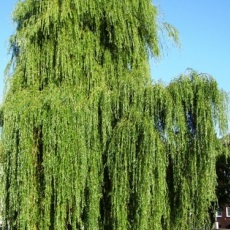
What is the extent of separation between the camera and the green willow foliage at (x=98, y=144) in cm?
858

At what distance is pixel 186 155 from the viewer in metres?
9.12

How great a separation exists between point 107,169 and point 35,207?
167cm

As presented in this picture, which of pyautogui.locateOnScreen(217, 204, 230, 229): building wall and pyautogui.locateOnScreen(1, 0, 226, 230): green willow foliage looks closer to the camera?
pyautogui.locateOnScreen(1, 0, 226, 230): green willow foliage

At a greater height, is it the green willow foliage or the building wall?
the green willow foliage

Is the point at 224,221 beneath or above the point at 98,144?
beneath

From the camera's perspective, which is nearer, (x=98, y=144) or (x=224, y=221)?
(x=98, y=144)

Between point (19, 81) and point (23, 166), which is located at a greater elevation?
point (19, 81)

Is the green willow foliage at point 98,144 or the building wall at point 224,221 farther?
the building wall at point 224,221

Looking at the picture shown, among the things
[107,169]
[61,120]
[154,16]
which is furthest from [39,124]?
[154,16]

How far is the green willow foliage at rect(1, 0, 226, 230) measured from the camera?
8.58m

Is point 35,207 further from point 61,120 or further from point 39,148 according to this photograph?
point 61,120

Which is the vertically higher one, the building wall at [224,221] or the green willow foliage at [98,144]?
the green willow foliage at [98,144]

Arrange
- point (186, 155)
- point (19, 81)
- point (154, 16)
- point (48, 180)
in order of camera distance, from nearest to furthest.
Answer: point (48, 180)
point (186, 155)
point (19, 81)
point (154, 16)

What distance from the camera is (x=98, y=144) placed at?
9.14 m
